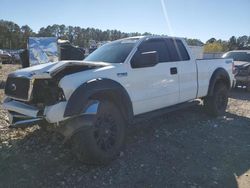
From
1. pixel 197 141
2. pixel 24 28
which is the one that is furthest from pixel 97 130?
pixel 24 28

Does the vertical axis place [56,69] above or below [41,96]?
above

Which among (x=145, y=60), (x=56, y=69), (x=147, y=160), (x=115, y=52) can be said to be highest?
(x=115, y=52)

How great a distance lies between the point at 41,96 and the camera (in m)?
4.42

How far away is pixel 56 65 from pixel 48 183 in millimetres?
1573

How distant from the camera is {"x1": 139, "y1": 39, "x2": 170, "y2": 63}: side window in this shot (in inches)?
233

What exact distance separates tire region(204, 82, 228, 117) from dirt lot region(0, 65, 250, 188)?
2.68 ft

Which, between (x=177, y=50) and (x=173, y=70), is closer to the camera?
(x=173, y=70)

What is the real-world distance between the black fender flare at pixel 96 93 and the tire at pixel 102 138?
0.17 m

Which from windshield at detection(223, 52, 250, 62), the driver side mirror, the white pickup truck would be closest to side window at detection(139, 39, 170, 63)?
the white pickup truck

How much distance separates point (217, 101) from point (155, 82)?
2.81 metres

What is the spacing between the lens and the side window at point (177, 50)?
6.47 meters

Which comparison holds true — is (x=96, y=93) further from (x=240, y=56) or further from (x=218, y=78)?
(x=240, y=56)

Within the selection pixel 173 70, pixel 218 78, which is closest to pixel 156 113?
pixel 173 70

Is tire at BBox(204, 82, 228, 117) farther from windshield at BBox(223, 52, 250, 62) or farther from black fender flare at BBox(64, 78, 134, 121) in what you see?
windshield at BBox(223, 52, 250, 62)
